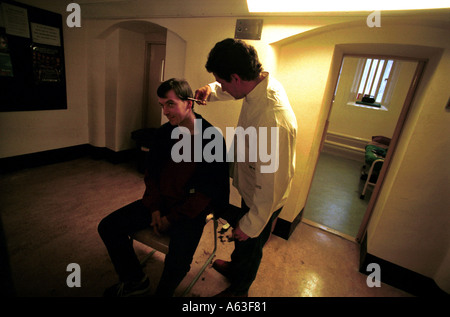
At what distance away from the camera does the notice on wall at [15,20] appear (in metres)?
2.75

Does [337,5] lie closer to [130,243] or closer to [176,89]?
[176,89]

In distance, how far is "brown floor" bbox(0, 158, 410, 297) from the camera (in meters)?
1.84

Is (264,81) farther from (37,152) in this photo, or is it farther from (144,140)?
(37,152)

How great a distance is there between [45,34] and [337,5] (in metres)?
3.80

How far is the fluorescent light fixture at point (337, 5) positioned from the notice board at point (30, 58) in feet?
9.95

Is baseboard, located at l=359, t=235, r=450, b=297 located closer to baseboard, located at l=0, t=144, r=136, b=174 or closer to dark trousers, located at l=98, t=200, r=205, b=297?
dark trousers, located at l=98, t=200, r=205, b=297

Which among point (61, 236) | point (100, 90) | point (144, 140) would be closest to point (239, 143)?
point (61, 236)

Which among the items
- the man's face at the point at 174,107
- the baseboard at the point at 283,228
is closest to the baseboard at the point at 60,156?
the man's face at the point at 174,107

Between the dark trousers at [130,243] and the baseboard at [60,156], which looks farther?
the baseboard at [60,156]

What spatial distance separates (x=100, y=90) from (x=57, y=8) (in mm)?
1216

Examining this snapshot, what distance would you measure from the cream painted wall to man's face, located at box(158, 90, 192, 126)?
1290 mm

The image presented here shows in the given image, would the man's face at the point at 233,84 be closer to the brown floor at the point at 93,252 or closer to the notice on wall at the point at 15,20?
the brown floor at the point at 93,252

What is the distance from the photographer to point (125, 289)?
1663 mm

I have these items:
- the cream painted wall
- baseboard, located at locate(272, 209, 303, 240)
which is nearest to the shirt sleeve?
the cream painted wall
